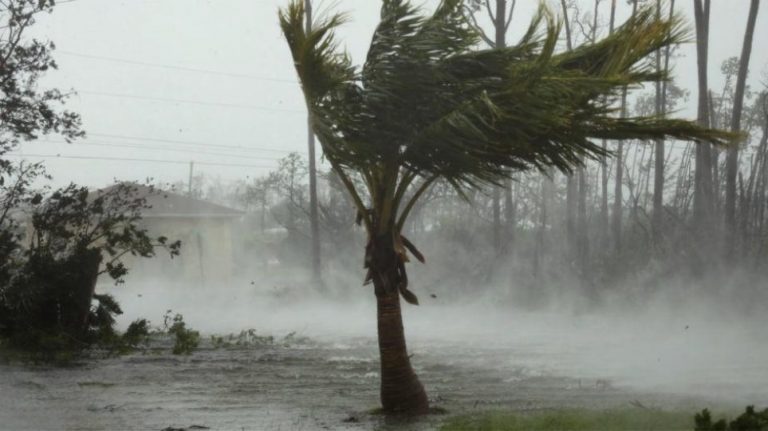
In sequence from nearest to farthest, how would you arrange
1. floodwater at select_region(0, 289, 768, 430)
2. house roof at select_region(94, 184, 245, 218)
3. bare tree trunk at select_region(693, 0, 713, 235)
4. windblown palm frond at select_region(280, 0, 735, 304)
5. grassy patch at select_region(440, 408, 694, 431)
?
grassy patch at select_region(440, 408, 694, 431)
windblown palm frond at select_region(280, 0, 735, 304)
floodwater at select_region(0, 289, 768, 430)
bare tree trunk at select_region(693, 0, 713, 235)
house roof at select_region(94, 184, 245, 218)

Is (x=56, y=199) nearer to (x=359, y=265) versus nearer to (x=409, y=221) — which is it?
(x=359, y=265)

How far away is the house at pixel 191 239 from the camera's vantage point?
4516cm

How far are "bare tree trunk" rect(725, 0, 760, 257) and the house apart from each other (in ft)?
90.0

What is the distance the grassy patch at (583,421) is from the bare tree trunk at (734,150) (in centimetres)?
1878

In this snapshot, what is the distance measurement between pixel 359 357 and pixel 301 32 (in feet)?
28.4

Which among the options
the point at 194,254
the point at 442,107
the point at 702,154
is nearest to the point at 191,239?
the point at 194,254

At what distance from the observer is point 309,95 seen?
34.0ft

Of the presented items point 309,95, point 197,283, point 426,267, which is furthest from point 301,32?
point 197,283

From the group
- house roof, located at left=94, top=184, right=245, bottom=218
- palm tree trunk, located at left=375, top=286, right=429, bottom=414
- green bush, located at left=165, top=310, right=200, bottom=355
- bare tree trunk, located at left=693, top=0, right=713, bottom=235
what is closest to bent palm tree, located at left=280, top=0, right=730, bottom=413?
palm tree trunk, located at left=375, top=286, right=429, bottom=414

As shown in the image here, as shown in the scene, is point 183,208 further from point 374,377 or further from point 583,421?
point 583,421

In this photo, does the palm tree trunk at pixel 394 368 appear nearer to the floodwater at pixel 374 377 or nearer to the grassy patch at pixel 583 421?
the floodwater at pixel 374 377

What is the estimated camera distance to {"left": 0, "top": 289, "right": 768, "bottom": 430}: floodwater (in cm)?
1064

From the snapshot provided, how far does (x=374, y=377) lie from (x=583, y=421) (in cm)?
616

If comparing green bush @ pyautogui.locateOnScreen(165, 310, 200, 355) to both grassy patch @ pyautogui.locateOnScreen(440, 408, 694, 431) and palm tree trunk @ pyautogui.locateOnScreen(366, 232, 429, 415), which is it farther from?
grassy patch @ pyautogui.locateOnScreen(440, 408, 694, 431)
